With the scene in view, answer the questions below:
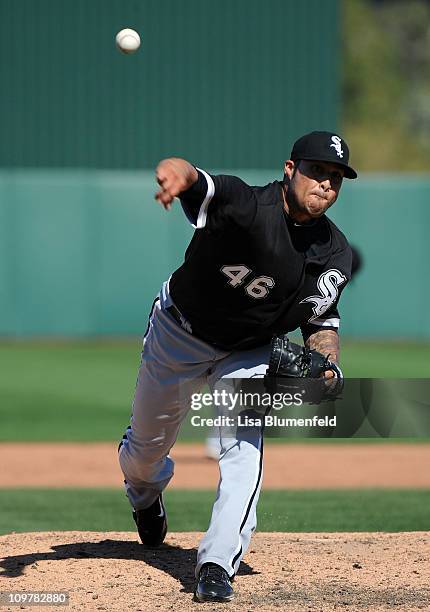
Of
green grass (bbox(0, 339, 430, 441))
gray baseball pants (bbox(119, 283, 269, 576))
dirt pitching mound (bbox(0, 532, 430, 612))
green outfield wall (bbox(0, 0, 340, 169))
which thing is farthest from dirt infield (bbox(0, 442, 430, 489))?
green outfield wall (bbox(0, 0, 340, 169))

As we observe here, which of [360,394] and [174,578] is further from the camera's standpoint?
[360,394]

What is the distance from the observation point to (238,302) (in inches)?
172

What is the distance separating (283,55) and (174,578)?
14.8 m

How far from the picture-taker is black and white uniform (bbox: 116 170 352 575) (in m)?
4.24

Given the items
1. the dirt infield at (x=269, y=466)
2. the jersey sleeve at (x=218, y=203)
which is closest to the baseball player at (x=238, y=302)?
the jersey sleeve at (x=218, y=203)

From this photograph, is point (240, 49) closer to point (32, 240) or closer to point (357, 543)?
point (32, 240)

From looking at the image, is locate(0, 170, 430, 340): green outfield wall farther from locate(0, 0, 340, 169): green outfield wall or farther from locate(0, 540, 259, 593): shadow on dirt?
locate(0, 540, 259, 593): shadow on dirt

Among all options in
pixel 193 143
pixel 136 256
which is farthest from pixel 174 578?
pixel 193 143

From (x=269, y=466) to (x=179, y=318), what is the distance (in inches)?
170

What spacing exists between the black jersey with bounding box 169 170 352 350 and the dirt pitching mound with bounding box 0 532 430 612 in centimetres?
94

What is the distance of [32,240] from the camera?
634 inches

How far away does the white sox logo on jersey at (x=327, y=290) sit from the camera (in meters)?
4.49

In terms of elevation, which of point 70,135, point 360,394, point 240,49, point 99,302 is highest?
point 240,49

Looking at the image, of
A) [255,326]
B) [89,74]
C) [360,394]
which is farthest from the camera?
[89,74]
